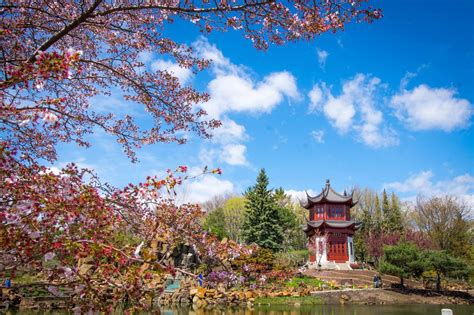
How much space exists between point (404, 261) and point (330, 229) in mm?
11120

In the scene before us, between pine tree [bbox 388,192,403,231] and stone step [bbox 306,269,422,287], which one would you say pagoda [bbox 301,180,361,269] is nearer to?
stone step [bbox 306,269,422,287]

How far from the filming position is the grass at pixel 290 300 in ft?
51.5

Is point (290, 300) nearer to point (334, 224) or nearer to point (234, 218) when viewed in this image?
point (334, 224)

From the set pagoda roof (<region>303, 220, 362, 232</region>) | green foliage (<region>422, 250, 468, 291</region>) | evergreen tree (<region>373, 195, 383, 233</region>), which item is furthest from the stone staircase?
evergreen tree (<region>373, 195, 383, 233</region>)

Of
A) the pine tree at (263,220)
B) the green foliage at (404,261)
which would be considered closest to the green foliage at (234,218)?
the pine tree at (263,220)

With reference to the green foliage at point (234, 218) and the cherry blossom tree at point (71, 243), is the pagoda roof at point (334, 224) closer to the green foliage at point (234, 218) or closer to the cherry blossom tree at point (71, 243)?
the green foliage at point (234, 218)

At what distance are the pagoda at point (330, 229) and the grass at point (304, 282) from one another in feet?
17.0

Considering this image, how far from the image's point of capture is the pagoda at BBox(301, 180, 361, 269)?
29109 millimetres

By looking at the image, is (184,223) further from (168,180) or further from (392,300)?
(392,300)

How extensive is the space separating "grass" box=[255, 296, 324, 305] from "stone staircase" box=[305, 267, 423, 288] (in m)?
6.05

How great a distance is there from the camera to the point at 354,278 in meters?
24.0

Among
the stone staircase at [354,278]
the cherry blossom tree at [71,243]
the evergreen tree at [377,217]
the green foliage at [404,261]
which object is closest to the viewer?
the cherry blossom tree at [71,243]

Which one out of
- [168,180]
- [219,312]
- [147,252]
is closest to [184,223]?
[168,180]

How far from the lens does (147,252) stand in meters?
2.42
